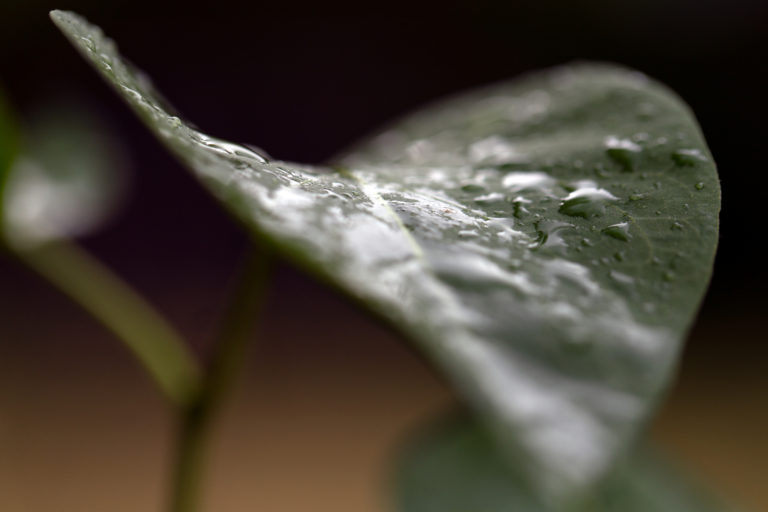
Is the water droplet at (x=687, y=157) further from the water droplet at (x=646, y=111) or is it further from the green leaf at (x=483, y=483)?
the green leaf at (x=483, y=483)

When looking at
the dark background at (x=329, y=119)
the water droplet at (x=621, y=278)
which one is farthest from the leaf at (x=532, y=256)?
the dark background at (x=329, y=119)

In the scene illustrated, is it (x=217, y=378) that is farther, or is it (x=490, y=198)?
(x=217, y=378)

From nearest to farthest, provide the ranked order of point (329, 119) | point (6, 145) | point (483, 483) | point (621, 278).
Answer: point (621, 278), point (6, 145), point (483, 483), point (329, 119)

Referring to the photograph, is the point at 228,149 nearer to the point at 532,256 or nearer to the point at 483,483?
the point at 532,256

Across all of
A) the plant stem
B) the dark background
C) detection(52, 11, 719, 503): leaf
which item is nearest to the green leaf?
the plant stem

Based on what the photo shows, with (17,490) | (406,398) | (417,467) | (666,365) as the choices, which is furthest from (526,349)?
(406,398)

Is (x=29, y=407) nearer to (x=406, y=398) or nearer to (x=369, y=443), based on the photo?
(x=369, y=443)

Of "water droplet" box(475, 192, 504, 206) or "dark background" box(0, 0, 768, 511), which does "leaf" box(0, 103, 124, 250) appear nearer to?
"water droplet" box(475, 192, 504, 206)

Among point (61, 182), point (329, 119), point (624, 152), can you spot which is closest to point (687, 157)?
point (624, 152)
